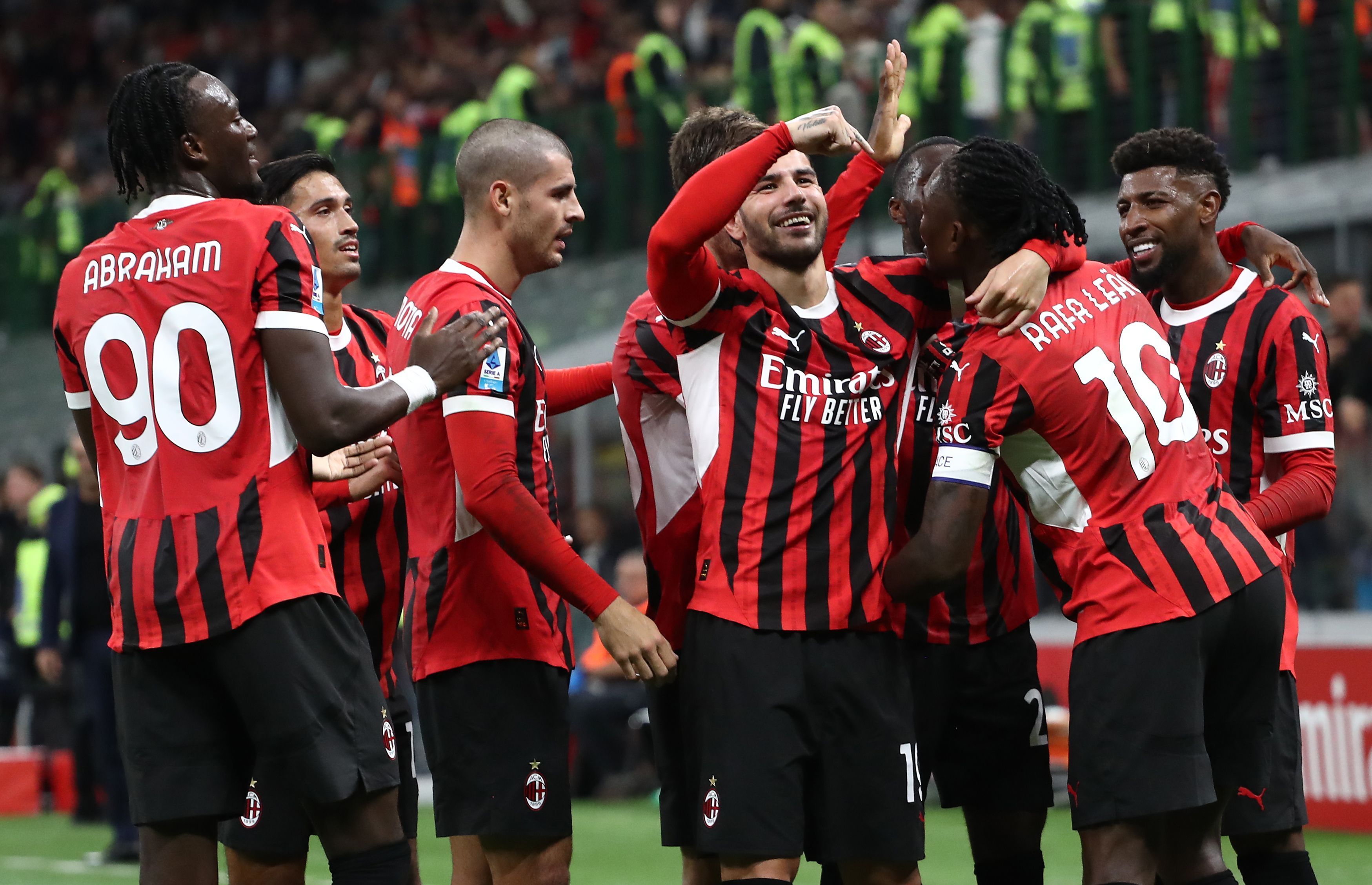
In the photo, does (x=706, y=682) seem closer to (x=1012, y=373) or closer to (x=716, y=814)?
(x=716, y=814)

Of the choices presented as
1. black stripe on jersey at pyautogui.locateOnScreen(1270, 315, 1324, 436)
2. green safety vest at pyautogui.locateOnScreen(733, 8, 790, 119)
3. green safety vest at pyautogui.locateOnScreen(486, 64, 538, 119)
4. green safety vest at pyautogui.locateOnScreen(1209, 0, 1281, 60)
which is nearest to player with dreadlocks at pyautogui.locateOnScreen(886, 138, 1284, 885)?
black stripe on jersey at pyautogui.locateOnScreen(1270, 315, 1324, 436)

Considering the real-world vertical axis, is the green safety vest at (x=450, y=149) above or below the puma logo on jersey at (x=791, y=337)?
above

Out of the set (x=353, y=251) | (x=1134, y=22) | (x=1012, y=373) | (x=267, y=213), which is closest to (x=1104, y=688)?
(x=1012, y=373)

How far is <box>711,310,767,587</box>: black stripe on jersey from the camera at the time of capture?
418 cm

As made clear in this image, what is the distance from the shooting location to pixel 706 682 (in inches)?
163

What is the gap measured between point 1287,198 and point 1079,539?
266 inches

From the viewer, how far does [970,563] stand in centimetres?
439

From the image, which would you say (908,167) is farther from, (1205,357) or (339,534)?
(339,534)

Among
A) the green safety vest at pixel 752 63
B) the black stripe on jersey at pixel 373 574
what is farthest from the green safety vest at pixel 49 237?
the black stripe on jersey at pixel 373 574

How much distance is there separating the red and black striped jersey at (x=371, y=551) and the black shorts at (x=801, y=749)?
3.97 ft

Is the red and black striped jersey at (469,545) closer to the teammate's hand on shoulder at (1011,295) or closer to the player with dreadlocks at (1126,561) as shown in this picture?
the player with dreadlocks at (1126,561)

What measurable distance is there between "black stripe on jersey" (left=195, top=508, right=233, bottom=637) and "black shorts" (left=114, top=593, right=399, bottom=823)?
30 mm

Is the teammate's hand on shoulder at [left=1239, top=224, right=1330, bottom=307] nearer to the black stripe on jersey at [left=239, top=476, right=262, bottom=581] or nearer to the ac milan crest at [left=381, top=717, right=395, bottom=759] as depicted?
the ac milan crest at [left=381, top=717, right=395, bottom=759]

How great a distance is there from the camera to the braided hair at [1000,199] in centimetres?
418
